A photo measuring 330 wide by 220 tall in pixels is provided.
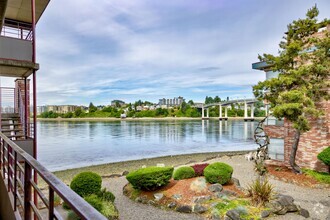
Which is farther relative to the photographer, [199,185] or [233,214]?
[199,185]

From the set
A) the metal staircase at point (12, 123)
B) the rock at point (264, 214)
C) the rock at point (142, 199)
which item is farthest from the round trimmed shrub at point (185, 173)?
the metal staircase at point (12, 123)

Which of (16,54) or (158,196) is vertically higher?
(16,54)

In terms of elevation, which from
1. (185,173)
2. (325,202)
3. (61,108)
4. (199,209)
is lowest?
(325,202)

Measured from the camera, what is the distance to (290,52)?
12.5 m

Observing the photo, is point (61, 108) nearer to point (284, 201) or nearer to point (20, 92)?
point (20, 92)

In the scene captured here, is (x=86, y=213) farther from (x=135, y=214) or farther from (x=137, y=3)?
(x=137, y=3)

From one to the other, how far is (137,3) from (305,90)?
30.1ft

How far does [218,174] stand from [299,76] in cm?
607

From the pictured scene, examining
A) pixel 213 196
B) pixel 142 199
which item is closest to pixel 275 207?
pixel 213 196

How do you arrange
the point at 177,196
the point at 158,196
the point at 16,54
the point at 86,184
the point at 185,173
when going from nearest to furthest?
the point at 16,54 < the point at 86,184 < the point at 177,196 < the point at 158,196 < the point at 185,173

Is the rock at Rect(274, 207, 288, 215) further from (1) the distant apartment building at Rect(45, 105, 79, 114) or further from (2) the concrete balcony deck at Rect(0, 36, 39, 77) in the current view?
(1) the distant apartment building at Rect(45, 105, 79, 114)

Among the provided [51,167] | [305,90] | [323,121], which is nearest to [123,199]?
[305,90]

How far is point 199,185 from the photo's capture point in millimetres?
10055

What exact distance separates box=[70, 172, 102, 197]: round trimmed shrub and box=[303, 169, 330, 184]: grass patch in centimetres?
950
